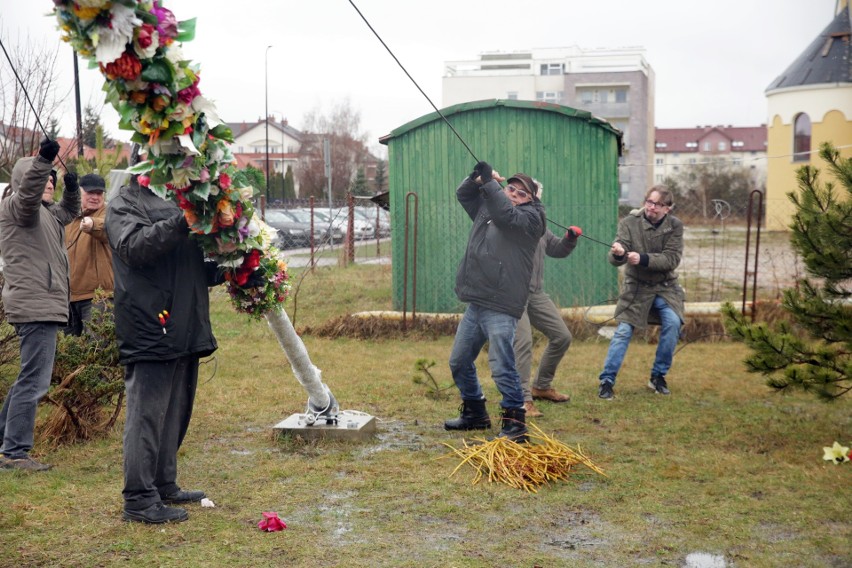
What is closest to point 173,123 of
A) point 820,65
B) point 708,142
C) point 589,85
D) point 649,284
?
point 649,284

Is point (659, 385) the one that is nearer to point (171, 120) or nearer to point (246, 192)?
point (246, 192)

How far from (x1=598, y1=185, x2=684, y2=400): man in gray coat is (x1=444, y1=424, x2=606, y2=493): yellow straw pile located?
226cm

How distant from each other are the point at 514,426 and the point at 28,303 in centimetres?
325

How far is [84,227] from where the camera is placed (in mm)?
6379

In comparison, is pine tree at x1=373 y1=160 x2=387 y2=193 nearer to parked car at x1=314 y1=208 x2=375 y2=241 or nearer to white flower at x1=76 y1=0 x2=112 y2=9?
parked car at x1=314 y1=208 x2=375 y2=241

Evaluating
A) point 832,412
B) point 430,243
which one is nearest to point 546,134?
point 430,243

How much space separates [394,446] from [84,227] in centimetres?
Result: 275

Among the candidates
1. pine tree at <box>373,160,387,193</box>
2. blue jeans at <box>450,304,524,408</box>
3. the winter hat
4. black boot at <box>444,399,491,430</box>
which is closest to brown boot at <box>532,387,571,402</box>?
black boot at <box>444,399,491,430</box>

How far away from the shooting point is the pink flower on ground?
14.6 feet

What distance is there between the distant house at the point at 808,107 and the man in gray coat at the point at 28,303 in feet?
102

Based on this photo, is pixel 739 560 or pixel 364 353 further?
pixel 364 353

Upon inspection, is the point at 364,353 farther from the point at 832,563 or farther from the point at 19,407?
the point at 832,563

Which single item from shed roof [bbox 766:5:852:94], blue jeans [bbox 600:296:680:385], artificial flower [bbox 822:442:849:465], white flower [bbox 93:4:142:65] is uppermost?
shed roof [bbox 766:5:852:94]

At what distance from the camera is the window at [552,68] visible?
7600cm
